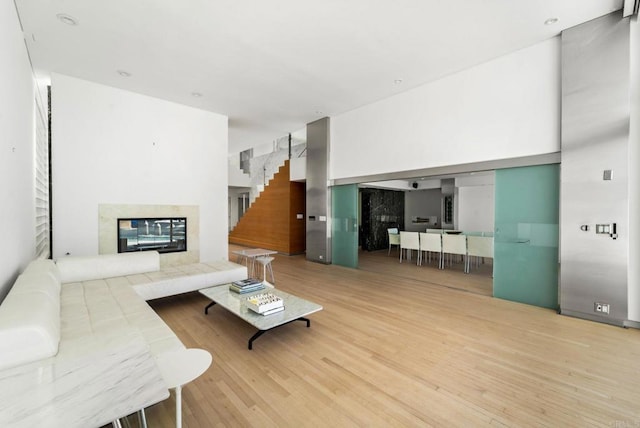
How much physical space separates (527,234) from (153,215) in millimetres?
6935

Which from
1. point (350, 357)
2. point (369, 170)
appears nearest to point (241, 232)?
point (369, 170)

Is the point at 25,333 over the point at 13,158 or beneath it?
beneath

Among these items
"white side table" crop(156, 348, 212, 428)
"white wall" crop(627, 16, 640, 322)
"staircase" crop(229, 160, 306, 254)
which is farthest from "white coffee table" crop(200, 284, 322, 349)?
"staircase" crop(229, 160, 306, 254)

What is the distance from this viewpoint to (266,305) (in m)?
3.00

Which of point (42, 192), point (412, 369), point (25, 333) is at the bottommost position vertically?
point (412, 369)

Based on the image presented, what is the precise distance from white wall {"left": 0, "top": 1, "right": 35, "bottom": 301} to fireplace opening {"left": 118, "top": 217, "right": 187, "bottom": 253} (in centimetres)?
179

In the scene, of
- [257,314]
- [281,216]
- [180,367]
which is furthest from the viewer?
[281,216]

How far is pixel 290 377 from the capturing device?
2334 millimetres

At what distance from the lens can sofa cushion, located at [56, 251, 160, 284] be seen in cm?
368

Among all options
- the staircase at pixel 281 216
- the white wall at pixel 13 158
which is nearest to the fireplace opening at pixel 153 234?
the white wall at pixel 13 158

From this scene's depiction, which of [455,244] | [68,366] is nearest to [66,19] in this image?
[68,366]

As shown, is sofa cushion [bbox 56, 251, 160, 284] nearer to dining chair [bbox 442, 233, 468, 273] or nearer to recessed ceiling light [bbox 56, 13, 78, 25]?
recessed ceiling light [bbox 56, 13, 78, 25]

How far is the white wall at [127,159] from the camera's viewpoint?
16.0 feet

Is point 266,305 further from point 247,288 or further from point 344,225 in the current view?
point 344,225
